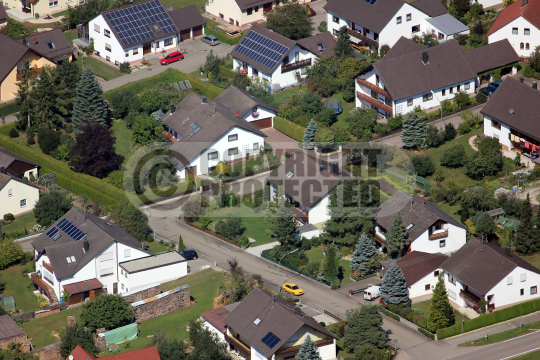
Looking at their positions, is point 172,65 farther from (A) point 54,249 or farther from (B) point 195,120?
(A) point 54,249

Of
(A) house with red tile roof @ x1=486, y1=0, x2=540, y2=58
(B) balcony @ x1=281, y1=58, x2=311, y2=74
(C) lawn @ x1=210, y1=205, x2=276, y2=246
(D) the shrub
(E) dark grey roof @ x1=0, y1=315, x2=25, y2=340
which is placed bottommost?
(C) lawn @ x1=210, y1=205, x2=276, y2=246

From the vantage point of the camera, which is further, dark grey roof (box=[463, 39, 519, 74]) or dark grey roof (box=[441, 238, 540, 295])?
dark grey roof (box=[463, 39, 519, 74])

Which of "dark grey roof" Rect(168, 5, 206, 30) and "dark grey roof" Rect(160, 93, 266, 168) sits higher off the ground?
"dark grey roof" Rect(168, 5, 206, 30)

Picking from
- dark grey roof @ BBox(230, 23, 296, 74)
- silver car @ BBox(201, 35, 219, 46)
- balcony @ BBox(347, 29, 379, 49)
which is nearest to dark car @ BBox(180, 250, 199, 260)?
dark grey roof @ BBox(230, 23, 296, 74)

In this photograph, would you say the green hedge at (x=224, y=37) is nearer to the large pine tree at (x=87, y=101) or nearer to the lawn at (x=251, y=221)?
the large pine tree at (x=87, y=101)

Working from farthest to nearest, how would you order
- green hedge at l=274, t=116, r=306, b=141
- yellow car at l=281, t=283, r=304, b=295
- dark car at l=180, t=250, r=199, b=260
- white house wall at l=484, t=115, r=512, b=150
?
green hedge at l=274, t=116, r=306, b=141 → white house wall at l=484, t=115, r=512, b=150 → dark car at l=180, t=250, r=199, b=260 → yellow car at l=281, t=283, r=304, b=295

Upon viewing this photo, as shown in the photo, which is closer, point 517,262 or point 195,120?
point 517,262

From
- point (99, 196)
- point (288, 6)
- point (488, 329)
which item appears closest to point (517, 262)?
point (488, 329)

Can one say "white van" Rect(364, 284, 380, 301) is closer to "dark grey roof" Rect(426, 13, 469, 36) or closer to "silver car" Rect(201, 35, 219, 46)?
"dark grey roof" Rect(426, 13, 469, 36)
